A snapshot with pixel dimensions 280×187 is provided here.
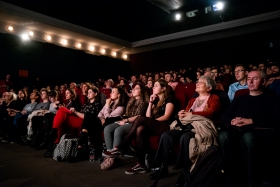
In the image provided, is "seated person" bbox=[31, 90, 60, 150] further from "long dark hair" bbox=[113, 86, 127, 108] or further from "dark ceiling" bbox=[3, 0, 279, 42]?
"dark ceiling" bbox=[3, 0, 279, 42]

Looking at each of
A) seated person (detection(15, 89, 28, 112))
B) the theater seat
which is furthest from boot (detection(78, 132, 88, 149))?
seated person (detection(15, 89, 28, 112))

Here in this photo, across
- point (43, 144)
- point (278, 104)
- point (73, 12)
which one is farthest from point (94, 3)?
point (278, 104)

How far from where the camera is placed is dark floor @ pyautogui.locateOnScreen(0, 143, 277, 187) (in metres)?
1.87

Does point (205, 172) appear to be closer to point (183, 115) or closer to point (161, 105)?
point (183, 115)

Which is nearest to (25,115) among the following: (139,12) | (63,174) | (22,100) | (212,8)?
(22,100)

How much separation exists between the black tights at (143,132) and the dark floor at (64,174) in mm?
232

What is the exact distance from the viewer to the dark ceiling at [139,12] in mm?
7043

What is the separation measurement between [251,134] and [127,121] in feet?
4.65

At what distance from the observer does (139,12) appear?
829 centimetres

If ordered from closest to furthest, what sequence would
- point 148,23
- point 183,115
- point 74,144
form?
point 183,115 < point 74,144 < point 148,23

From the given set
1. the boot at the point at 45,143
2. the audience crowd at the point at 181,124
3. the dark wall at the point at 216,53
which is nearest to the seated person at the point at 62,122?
the audience crowd at the point at 181,124

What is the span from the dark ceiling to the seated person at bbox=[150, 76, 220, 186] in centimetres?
549

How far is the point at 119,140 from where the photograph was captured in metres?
2.40

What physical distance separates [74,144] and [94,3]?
614cm
